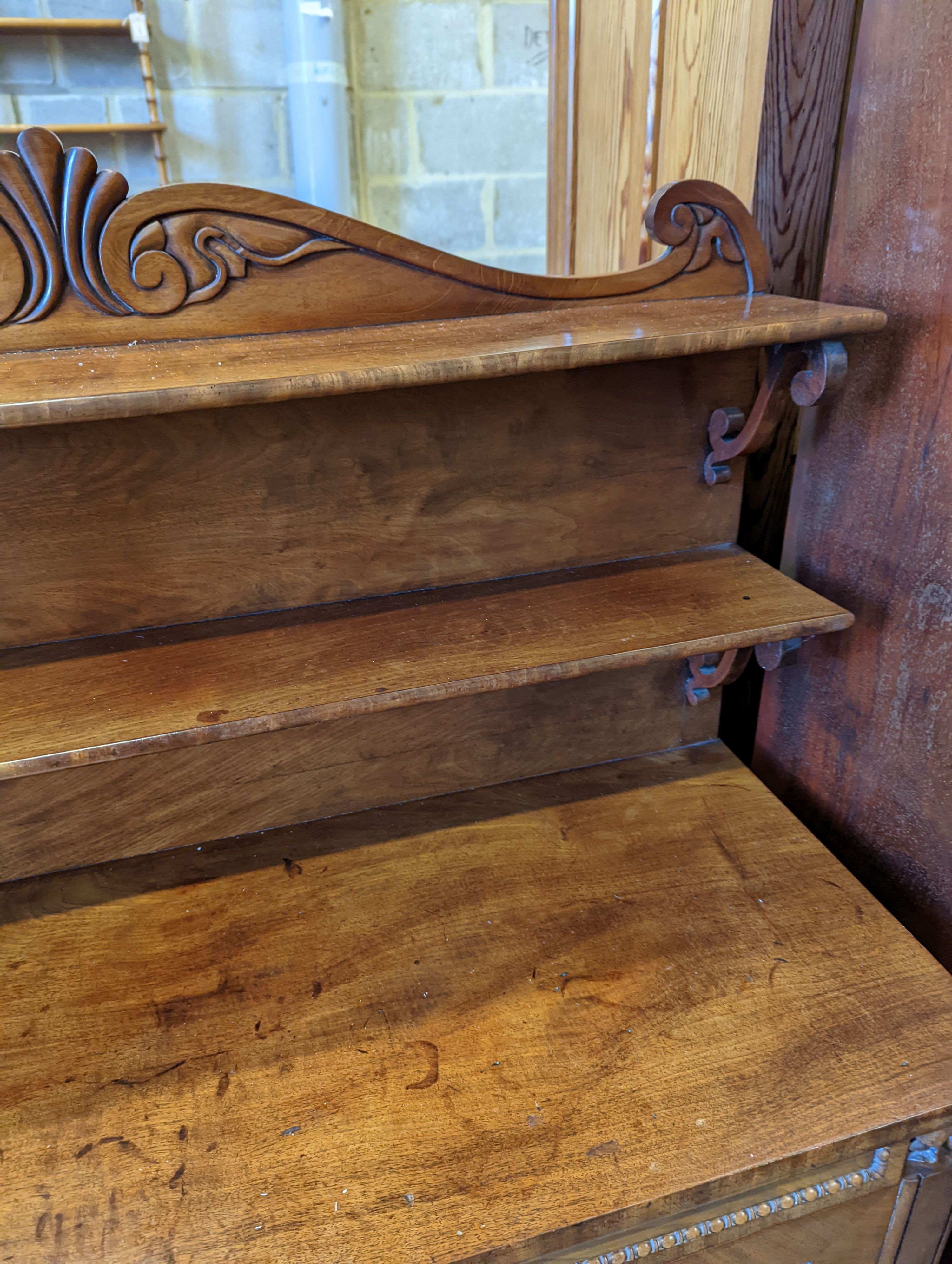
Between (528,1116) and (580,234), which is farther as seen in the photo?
(580,234)

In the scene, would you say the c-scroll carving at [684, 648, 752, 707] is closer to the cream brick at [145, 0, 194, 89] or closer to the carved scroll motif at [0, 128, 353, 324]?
the carved scroll motif at [0, 128, 353, 324]

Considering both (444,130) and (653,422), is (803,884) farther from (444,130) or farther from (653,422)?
(444,130)

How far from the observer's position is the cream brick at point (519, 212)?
2525 mm

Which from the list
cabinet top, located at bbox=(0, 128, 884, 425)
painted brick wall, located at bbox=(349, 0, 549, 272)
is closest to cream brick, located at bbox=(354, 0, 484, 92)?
painted brick wall, located at bbox=(349, 0, 549, 272)

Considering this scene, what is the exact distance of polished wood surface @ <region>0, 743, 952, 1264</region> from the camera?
69cm

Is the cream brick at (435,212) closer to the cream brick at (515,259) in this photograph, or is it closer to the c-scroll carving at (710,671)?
the cream brick at (515,259)

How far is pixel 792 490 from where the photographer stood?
3.64 ft

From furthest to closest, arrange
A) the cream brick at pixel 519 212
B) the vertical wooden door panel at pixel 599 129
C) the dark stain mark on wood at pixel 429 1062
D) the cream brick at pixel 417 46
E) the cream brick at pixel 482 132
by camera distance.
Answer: the cream brick at pixel 519 212 → the cream brick at pixel 482 132 → the cream brick at pixel 417 46 → the vertical wooden door panel at pixel 599 129 → the dark stain mark on wood at pixel 429 1062

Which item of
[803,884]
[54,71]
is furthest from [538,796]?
[54,71]

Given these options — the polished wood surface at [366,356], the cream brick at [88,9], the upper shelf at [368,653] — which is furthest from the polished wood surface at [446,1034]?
the cream brick at [88,9]

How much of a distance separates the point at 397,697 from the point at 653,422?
18.6 inches

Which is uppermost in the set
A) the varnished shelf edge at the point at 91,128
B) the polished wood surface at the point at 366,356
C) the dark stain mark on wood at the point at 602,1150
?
the varnished shelf edge at the point at 91,128

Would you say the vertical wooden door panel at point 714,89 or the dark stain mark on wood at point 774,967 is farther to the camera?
the vertical wooden door panel at point 714,89

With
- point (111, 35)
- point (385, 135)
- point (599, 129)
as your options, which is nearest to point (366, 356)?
point (599, 129)
